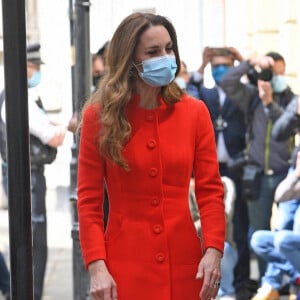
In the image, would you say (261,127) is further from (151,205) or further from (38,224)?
(151,205)

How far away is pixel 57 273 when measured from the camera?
7.98m

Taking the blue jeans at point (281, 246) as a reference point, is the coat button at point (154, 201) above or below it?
above

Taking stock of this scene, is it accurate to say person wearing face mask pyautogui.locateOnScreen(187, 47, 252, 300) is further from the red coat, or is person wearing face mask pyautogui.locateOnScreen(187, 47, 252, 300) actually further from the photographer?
the red coat

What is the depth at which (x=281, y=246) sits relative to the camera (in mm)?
5773

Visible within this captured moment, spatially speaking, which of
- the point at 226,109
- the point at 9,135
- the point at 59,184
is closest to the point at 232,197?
the point at 226,109

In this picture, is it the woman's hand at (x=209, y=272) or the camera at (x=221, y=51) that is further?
the camera at (x=221, y=51)

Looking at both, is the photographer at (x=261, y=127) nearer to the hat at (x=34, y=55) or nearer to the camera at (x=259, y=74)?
the camera at (x=259, y=74)

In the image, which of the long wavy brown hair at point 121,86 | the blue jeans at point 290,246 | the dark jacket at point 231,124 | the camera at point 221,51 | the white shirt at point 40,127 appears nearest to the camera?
the long wavy brown hair at point 121,86

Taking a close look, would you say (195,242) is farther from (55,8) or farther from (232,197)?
(55,8)

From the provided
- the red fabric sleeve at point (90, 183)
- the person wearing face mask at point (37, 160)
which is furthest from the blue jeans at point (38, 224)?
the red fabric sleeve at point (90, 183)

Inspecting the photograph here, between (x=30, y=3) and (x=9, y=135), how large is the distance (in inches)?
370

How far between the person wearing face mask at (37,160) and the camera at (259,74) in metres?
1.38

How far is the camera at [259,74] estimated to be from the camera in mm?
6512

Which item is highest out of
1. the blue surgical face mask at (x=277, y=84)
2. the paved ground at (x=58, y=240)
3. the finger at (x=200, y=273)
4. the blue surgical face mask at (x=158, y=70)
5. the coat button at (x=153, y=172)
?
the blue surgical face mask at (x=158, y=70)
